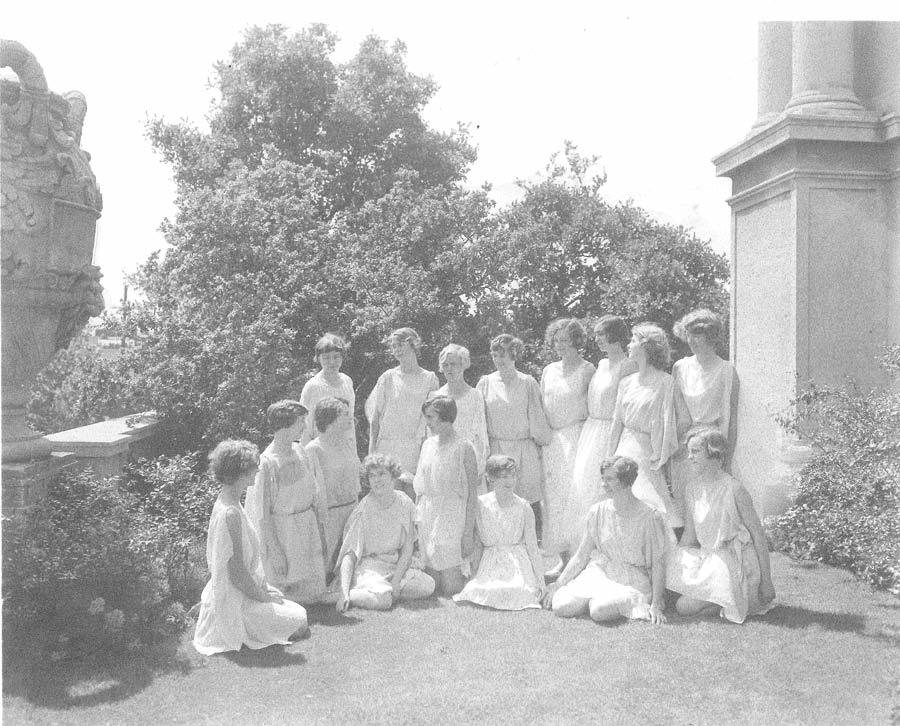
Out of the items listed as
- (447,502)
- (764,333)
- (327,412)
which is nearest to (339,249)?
(764,333)

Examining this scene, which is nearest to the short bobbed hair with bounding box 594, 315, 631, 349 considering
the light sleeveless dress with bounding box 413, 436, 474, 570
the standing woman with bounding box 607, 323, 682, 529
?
the standing woman with bounding box 607, 323, 682, 529

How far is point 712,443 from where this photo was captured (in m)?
5.23

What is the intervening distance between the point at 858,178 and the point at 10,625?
6708mm

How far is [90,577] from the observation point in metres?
4.52

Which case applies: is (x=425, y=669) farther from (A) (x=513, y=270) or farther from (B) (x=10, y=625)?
(A) (x=513, y=270)

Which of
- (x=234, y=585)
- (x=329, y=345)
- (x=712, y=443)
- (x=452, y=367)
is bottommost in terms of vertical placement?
(x=234, y=585)

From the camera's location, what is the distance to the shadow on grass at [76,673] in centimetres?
402

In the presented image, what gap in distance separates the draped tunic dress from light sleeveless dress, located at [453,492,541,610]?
2.41 feet

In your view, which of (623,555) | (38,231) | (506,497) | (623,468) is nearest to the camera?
(38,231)

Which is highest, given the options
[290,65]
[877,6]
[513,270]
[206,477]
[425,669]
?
[290,65]

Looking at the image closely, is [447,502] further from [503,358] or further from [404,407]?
[503,358]

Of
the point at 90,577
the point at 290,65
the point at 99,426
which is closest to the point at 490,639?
the point at 90,577

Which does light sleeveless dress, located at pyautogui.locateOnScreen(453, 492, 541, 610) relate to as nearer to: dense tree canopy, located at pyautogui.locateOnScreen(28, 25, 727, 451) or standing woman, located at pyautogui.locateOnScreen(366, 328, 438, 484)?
standing woman, located at pyautogui.locateOnScreen(366, 328, 438, 484)

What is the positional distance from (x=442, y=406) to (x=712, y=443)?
1.73 m
